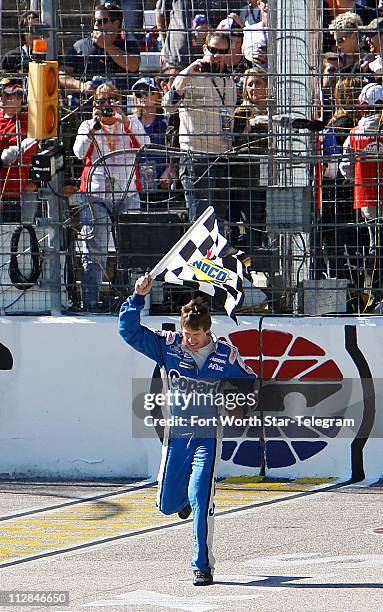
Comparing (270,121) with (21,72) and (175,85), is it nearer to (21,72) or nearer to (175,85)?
(175,85)

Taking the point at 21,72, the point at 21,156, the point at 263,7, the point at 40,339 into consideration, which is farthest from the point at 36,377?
the point at 263,7

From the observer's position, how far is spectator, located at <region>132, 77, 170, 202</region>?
10242 mm

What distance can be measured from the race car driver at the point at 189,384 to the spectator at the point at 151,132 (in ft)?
9.52

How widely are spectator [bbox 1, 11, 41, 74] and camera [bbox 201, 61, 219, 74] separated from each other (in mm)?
1573

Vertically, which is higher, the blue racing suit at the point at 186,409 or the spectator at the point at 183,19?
the spectator at the point at 183,19

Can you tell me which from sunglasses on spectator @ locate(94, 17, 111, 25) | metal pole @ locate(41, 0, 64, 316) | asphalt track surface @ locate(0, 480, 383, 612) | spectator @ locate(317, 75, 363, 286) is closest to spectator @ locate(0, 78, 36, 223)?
metal pole @ locate(41, 0, 64, 316)

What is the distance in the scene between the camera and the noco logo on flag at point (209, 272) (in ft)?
25.4

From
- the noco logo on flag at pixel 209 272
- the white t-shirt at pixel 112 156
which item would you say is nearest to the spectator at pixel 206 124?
the white t-shirt at pixel 112 156

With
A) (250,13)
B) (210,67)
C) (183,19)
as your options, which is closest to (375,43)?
(250,13)

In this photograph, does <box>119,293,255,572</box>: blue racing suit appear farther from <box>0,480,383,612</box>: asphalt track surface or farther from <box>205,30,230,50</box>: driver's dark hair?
<box>205,30,230,50</box>: driver's dark hair

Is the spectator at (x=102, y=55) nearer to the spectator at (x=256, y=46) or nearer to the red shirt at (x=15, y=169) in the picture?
the red shirt at (x=15, y=169)

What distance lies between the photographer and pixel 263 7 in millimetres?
11711

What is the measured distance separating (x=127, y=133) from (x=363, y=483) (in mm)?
3612

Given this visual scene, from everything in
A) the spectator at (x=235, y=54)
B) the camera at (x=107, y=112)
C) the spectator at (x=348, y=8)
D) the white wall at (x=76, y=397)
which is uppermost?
the spectator at (x=348, y=8)
